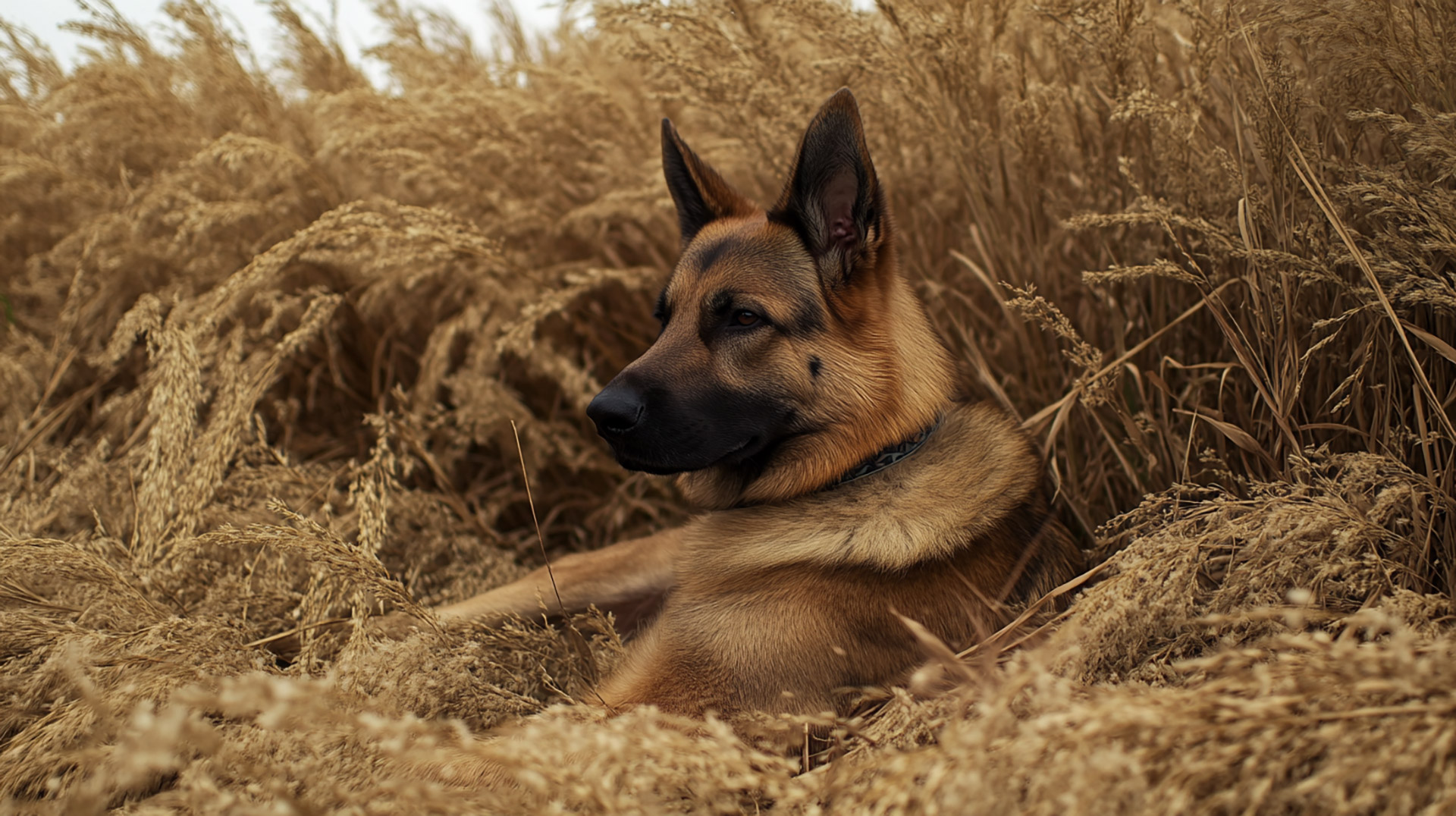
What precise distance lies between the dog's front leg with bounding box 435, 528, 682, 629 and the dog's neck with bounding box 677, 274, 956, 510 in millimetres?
478

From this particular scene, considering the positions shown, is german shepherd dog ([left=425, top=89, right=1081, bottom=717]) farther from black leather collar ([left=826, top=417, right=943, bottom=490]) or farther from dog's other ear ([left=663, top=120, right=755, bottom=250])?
dog's other ear ([left=663, top=120, right=755, bottom=250])

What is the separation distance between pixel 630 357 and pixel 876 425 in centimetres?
206

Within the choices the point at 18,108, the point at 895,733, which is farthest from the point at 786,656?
the point at 18,108

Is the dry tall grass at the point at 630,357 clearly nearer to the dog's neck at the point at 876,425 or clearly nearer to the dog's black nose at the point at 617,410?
the dog's neck at the point at 876,425

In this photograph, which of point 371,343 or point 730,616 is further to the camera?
point 371,343

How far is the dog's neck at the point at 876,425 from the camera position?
6.78ft

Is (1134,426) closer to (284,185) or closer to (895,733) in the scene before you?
(895,733)

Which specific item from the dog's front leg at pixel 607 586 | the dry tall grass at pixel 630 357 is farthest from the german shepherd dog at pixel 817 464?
the dog's front leg at pixel 607 586

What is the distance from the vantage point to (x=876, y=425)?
2062mm

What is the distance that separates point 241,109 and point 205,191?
0.50m

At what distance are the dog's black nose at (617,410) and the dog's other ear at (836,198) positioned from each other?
617 millimetres

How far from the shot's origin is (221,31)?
391cm

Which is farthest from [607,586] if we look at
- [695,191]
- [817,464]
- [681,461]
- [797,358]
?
[695,191]

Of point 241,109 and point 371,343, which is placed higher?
point 241,109
